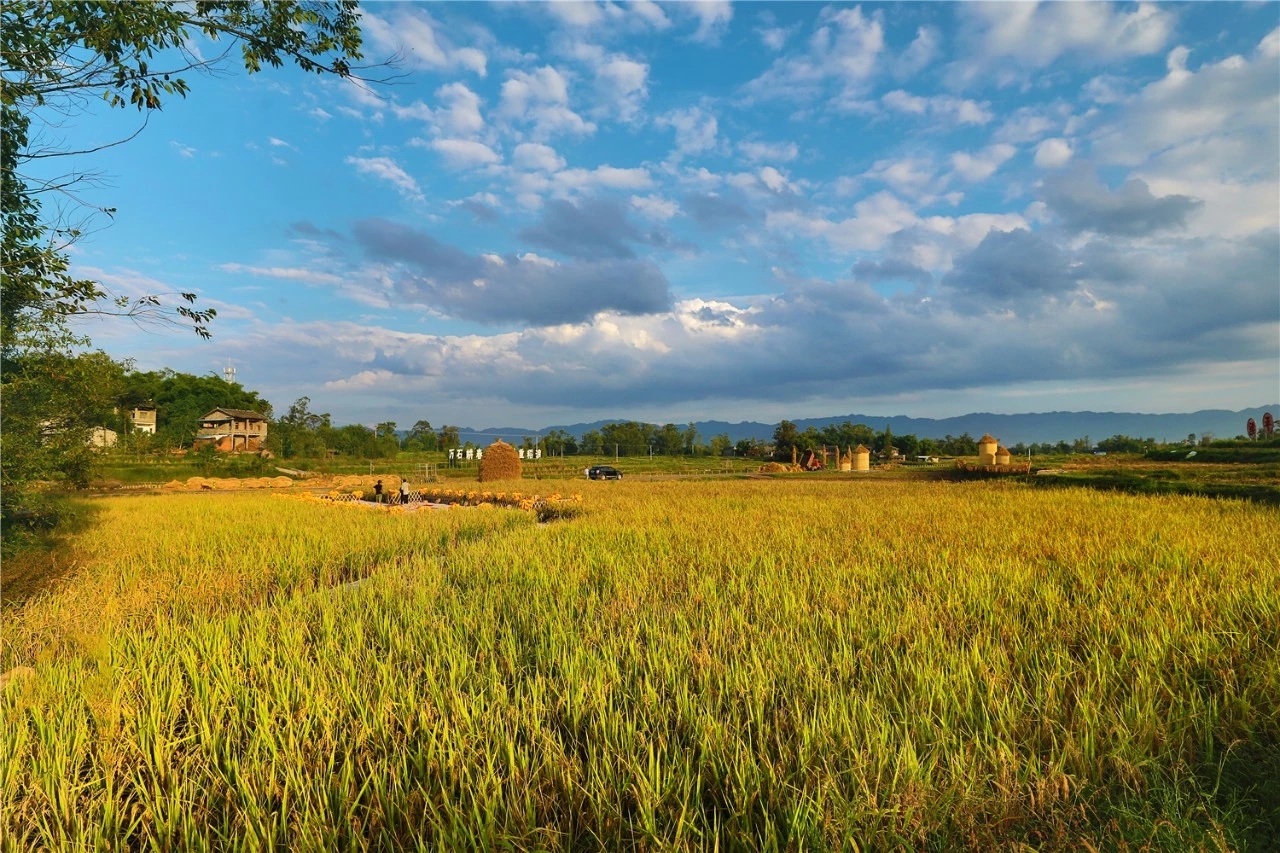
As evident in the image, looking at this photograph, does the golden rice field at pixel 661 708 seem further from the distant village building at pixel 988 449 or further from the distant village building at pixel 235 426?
the distant village building at pixel 235 426

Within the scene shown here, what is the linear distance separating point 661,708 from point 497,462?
21033mm

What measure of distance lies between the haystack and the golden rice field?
16753 millimetres

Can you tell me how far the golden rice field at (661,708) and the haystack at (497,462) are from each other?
16.8m

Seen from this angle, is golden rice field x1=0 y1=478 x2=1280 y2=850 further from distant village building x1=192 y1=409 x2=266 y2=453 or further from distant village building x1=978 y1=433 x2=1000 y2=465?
distant village building x1=192 y1=409 x2=266 y2=453

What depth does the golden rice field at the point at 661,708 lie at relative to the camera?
6.77 ft

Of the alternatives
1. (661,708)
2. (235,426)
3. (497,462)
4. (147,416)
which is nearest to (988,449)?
(497,462)

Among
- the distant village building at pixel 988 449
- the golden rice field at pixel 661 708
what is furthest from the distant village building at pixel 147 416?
the distant village building at pixel 988 449

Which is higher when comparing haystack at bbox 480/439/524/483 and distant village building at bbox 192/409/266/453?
distant village building at bbox 192/409/266/453

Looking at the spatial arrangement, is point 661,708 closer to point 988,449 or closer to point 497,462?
point 497,462

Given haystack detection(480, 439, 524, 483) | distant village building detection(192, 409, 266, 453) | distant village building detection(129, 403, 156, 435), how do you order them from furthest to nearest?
1. distant village building detection(192, 409, 266, 453)
2. distant village building detection(129, 403, 156, 435)
3. haystack detection(480, 439, 524, 483)

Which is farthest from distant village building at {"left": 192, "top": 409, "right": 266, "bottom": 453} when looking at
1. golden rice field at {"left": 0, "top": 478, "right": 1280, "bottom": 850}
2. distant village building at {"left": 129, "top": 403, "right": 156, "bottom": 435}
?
golden rice field at {"left": 0, "top": 478, "right": 1280, "bottom": 850}

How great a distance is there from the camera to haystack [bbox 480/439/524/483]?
22.8 m

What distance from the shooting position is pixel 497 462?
23.0 meters

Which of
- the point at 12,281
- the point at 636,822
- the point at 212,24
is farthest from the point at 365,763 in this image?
the point at 212,24
